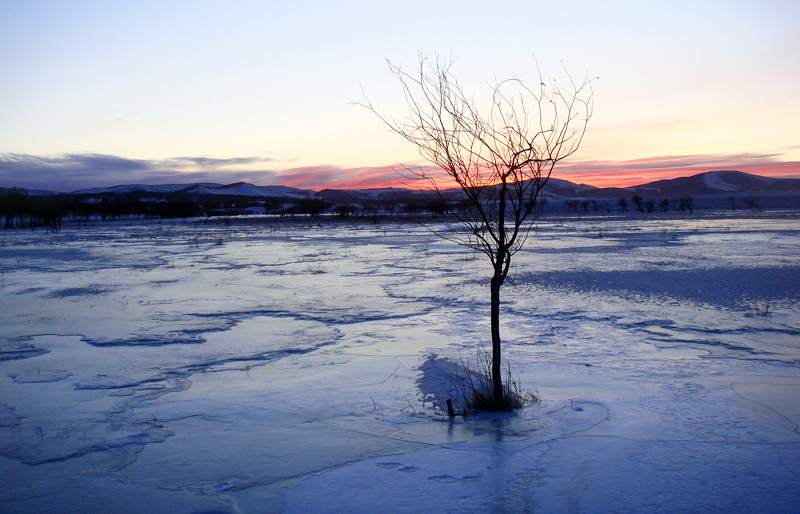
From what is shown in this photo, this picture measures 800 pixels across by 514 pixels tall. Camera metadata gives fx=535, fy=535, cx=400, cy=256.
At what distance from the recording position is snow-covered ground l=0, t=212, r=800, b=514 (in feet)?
10.8

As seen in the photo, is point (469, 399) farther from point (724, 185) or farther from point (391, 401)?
point (724, 185)

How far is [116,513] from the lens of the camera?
309cm

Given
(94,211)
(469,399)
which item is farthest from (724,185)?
(469,399)

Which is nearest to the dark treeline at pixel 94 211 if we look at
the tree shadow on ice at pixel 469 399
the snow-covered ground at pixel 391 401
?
the tree shadow on ice at pixel 469 399

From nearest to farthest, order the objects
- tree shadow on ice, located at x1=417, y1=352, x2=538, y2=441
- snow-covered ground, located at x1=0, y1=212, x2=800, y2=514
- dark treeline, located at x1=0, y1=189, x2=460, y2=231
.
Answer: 1. snow-covered ground, located at x1=0, y1=212, x2=800, y2=514
2. tree shadow on ice, located at x1=417, y1=352, x2=538, y2=441
3. dark treeline, located at x1=0, y1=189, x2=460, y2=231

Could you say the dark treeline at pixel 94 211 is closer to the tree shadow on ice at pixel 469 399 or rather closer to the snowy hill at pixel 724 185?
the tree shadow on ice at pixel 469 399

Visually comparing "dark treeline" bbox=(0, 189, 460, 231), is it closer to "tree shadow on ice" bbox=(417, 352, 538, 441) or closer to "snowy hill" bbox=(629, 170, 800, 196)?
"tree shadow on ice" bbox=(417, 352, 538, 441)

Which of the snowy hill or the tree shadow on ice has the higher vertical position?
the snowy hill

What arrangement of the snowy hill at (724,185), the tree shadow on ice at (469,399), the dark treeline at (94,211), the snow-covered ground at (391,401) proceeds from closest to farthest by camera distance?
the snow-covered ground at (391,401) < the tree shadow on ice at (469,399) < the dark treeline at (94,211) < the snowy hill at (724,185)

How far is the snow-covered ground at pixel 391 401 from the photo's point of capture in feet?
10.8

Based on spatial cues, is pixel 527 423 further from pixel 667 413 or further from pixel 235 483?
pixel 235 483

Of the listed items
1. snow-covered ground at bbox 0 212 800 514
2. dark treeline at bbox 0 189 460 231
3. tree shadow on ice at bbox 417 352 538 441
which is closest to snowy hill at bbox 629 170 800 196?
dark treeline at bbox 0 189 460 231

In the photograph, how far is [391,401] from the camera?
4.95 metres

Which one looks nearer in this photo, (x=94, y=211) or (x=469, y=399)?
(x=469, y=399)
